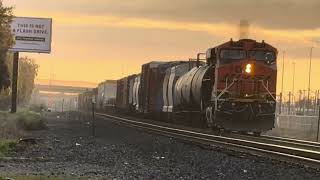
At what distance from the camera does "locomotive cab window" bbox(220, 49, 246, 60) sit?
27.1 metres

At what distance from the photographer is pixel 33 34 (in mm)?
58344

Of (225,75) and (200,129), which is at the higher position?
(225,75)

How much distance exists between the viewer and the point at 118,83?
2830 inches

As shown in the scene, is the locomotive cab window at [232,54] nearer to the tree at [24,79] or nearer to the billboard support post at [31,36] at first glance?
the billboard support post at [31,36]

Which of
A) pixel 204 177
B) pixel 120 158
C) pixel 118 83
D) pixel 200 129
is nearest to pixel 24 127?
pixel 200 129

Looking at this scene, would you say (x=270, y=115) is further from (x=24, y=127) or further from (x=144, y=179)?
(x=24, y=127)

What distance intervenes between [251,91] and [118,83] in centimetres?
4598

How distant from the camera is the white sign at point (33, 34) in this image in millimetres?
58125

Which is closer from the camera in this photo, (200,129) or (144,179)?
(144,179)

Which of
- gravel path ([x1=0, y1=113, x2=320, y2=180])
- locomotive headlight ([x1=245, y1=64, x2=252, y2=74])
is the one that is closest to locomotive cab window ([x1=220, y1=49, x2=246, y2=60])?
locomotive headlight ([x1=245, y1=64, x2=252, y2=74])

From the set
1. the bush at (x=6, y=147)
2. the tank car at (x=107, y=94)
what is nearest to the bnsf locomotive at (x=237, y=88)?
the bush at (x=6, y=147)

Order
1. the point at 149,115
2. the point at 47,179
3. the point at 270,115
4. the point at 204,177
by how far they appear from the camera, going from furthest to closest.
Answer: the point at 149,115 < the point at 270,115 < the point at 204,177 < the point at 47,179

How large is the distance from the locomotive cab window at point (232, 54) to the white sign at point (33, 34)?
111ft

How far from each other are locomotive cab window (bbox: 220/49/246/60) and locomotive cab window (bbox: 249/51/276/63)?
0.39 metres
